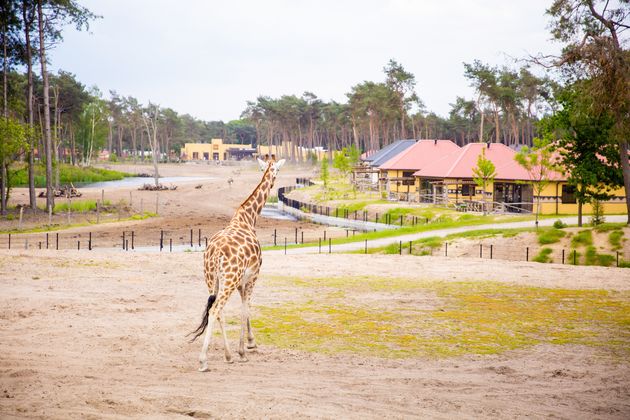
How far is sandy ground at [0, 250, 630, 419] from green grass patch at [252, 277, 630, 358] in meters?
0.87

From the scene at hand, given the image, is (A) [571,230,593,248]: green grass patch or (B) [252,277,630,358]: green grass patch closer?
(B) [252,277,630,358]: green grass patch

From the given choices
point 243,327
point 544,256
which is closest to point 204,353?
point 243,327

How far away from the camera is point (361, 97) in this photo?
413 feet

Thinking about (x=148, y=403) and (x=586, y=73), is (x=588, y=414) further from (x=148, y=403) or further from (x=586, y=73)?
(x=586, y=73)

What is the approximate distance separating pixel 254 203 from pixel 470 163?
48.7 m

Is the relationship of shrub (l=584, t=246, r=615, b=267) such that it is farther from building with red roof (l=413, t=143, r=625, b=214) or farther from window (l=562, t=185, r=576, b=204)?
window (l=562, t=185, r=576, b=204)

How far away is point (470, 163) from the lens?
60.2m

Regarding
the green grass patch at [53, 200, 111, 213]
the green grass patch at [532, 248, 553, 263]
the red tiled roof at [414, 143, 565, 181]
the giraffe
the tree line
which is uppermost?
the tree line

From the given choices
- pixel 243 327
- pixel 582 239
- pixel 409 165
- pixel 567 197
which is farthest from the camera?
pixel 409 165

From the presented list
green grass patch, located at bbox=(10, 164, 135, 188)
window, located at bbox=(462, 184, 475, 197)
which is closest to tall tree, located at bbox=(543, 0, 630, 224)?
window, located at bbox=(462, 184, 475, 197)

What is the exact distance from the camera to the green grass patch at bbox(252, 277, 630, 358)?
14328mm

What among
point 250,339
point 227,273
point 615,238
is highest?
point 227,273

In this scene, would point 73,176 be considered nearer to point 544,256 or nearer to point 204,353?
point 544,256

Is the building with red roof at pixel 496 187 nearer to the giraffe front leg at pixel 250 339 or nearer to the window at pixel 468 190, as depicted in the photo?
the window at pixel 468 190
